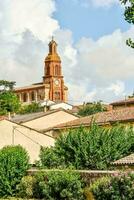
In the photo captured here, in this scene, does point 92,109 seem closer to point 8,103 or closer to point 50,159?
point 8,103

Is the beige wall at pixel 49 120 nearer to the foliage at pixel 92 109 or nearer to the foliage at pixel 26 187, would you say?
the foliage at pixel 26 187

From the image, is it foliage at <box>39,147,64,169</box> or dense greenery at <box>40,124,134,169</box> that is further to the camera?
foliage at <box>39,147,64,169</box>

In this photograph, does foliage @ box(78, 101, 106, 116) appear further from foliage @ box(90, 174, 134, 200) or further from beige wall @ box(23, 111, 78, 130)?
foliage @ box(90, 174, 134, 200)

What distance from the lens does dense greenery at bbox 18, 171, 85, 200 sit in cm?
3016

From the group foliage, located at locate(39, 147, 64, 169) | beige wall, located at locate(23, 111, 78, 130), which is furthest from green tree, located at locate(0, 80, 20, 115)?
foliage, located at locate(39, 147, 64, 169)

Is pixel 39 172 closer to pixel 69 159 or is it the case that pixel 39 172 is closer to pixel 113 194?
pixel 69 159

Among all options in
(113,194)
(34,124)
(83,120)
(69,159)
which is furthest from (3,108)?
(113,194)

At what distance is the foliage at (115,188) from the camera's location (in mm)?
25875

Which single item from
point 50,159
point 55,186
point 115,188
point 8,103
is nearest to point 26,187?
point 55,186

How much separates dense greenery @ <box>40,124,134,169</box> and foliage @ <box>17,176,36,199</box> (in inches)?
122

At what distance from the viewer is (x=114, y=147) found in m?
37.8

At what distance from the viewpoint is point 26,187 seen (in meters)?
34.2

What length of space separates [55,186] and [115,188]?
17.2 feet

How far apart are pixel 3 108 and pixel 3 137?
7273cm
